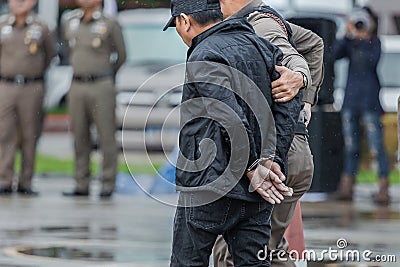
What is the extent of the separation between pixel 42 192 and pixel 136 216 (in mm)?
2963

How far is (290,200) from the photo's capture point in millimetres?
6445

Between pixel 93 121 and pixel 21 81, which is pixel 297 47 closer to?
pixel 93 121

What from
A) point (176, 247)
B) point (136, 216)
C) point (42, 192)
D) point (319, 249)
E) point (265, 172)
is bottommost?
point (42, 192)

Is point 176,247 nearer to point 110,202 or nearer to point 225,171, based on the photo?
point 225,171

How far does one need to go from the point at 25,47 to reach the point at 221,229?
928 cm

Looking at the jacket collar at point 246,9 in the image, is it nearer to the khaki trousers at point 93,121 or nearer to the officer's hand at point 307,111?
the officer's hand at point 307,111

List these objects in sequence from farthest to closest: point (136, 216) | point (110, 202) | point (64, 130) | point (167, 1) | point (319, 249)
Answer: point (64, 130) → point (167, 1) → point (110, 202) → point (136, 216) → point (319, 249)

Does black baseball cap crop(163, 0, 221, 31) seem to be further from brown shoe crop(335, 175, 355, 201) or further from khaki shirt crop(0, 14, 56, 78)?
khaki shirt crop(0, 14, 56, 78)

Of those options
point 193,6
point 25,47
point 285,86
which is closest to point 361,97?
point 25,47

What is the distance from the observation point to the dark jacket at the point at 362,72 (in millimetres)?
14516

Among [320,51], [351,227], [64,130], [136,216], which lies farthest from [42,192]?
[64,130]

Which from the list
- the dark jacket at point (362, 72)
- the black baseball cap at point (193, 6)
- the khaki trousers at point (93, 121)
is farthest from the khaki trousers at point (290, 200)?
the dark jacket at point (362, 72)

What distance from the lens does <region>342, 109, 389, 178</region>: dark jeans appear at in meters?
14.4

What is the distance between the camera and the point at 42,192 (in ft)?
48.9
